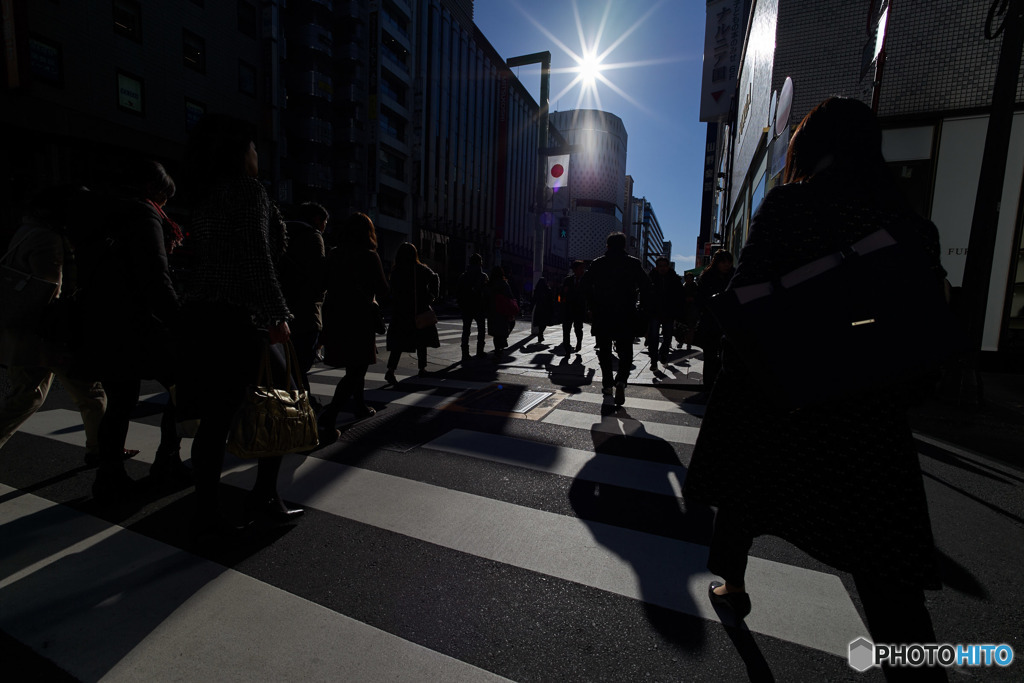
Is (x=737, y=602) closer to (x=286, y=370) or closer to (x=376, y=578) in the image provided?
(x=376, y=578)

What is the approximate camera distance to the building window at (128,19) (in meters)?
18.9

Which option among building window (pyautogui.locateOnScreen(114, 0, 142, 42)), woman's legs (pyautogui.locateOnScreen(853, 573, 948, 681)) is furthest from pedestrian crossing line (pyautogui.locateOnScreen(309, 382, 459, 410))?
building window (pyautogui.locateOnScreen(114, 0, 142, 42))

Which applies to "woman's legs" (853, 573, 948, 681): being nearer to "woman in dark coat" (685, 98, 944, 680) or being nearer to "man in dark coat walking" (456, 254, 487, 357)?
"woman in dark coat" (685, 98, 944, 680)

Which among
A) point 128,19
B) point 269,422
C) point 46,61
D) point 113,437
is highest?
point 128,19

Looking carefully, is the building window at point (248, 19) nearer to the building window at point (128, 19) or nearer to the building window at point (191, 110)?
the building window at point (191, 110)

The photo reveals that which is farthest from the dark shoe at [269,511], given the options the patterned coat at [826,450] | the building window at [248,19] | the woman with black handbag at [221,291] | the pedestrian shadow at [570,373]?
the building window at [248,19]

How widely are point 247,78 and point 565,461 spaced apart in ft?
95.4

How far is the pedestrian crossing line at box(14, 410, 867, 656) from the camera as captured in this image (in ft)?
→ 6.40

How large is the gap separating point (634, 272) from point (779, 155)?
543 cm

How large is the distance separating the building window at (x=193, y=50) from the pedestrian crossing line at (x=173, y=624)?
86.8 feet

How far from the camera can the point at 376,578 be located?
2.13 metres

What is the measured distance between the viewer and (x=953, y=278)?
341 inches

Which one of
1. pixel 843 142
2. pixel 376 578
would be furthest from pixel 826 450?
pixel 376 578

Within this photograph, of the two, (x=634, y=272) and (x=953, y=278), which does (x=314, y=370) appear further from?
(x=953, y=278)
